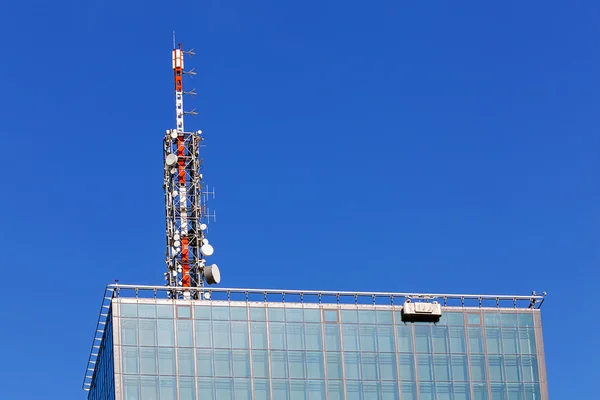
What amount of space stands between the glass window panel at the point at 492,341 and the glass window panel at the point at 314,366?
13.8 meters

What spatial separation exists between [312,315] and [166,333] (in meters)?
11.9

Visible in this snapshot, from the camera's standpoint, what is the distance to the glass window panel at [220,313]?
476 ft

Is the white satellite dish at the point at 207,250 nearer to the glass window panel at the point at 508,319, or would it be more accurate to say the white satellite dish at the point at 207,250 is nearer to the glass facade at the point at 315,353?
the glass facade at the point at 315,353

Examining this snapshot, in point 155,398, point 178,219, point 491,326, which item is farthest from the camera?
point 178,219

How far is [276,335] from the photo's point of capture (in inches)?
5748

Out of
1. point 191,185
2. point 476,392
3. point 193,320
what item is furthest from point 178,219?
point 476,392

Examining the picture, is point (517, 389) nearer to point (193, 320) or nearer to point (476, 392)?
point (476, 392)

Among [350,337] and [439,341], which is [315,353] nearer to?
[350,337]

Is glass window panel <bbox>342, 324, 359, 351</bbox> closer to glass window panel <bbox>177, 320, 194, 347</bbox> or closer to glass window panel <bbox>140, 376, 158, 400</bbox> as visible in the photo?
glass window panel <bbox>177, 320, 194, 347</bbox>

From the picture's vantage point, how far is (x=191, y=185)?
165125 mm

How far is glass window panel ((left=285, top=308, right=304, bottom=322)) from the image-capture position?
14675cm

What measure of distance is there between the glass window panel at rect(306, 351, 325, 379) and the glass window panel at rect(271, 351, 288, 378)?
1.85 m

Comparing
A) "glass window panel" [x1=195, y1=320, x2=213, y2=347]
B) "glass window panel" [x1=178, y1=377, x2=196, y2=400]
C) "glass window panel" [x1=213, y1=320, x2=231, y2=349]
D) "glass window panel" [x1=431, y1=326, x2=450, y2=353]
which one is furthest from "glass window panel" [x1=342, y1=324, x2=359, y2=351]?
"glass window panel" [x1=178, y1=377, x2=196, y2=400]

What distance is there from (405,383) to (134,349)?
2154cm
